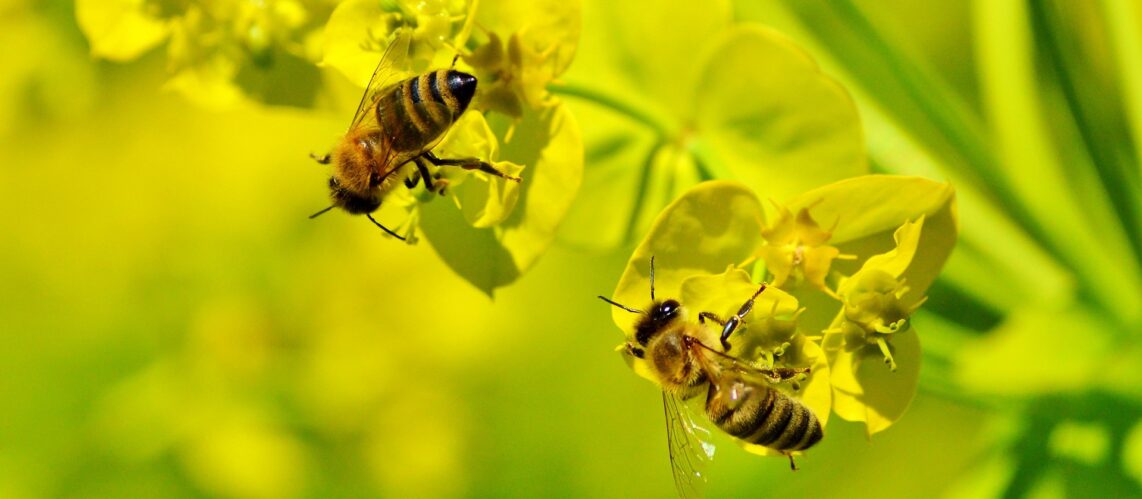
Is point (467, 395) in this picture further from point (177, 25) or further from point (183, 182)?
point (177, 25)

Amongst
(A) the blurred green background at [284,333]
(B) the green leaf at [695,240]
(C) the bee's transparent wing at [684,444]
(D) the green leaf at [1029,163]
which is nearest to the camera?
(B) the green leaf at [695,240]

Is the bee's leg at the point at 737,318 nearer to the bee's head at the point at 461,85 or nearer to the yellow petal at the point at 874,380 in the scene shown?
the yellow petal at the point at 874,380

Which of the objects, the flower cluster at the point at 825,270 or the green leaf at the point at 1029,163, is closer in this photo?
the flower cluster at the point at 825,270

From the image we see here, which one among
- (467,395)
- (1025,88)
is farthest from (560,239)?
(467,395)

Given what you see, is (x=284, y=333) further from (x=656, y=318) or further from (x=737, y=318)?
(x=737, y=318)

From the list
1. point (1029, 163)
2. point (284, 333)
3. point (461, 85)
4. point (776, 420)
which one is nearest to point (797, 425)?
point (776, 420)

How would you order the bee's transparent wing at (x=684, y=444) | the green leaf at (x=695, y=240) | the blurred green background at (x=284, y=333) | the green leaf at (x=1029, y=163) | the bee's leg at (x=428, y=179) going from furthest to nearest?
the blurred green background at (x=284, y=333), the green leaf at (x=1029, y=163), the bee's transparent wing at (x=684, y=444), the bee's leg at (x=428, y=179), the green leaf at (x=695, y=240)

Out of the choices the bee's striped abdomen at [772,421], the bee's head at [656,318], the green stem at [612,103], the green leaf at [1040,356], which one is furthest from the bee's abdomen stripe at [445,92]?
the green leaf at [1040,356]

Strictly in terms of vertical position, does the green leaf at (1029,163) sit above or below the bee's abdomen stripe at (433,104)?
below
